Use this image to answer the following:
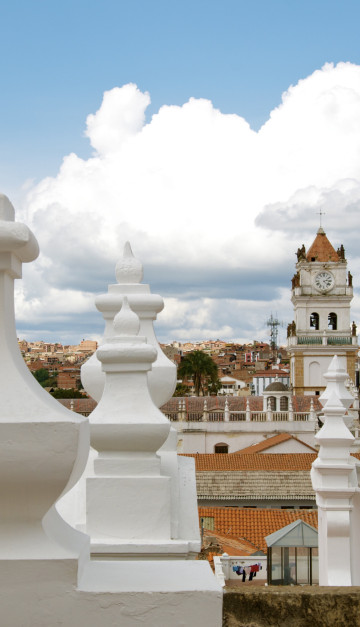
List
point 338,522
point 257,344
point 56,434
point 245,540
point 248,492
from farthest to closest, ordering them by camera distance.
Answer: point 257,344 → point 248,492 → point 245,540 → point 338,522 → point 56,434

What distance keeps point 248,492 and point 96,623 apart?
83.3 ft

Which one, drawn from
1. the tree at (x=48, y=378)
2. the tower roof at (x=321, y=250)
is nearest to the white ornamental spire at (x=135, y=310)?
the tower roof at (x=321, y=250)

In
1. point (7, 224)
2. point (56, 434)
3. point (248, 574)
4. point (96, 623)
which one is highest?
point (7, 224)

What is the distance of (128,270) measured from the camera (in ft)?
13.2

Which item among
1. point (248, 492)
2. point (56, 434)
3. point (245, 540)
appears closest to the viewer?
point (56, 434)

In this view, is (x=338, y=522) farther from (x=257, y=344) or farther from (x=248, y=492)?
(x=257, y=344)

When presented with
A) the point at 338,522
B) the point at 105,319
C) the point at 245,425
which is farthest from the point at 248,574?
the point at 245,425

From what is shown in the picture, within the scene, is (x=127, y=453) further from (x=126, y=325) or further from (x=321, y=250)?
(x=321, y=250)

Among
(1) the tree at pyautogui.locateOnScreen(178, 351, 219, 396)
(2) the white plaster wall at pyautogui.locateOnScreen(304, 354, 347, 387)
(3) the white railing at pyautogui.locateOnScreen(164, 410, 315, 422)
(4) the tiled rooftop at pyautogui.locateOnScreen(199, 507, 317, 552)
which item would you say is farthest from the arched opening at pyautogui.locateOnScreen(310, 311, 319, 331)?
(4) the tiled rooftop at pyautogui.locateOnScreen(199, 507, 317, 552)

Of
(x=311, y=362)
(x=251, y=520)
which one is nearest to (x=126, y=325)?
(x=251, y=520)

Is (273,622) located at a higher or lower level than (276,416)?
lower

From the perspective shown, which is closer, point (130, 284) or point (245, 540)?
point (130, 284)

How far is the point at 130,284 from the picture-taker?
4027mm

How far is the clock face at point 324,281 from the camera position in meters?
60.8
